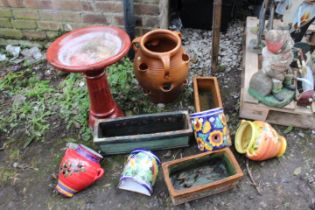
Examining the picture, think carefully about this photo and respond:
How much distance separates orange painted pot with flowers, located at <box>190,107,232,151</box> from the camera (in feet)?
6.01

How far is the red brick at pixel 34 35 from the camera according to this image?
289 centimetres

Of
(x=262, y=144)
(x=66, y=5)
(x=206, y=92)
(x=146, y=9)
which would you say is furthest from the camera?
(x=66, y=5)

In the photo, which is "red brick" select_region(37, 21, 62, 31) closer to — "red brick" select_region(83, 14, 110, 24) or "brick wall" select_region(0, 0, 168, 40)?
"brick wall" select_region(0, 0, 168, 40)

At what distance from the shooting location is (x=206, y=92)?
→ 7.64ft

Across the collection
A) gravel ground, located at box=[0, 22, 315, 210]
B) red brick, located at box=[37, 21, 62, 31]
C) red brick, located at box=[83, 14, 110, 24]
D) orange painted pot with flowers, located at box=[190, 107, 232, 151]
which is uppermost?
red brick, located at box=[83, 14, 110, 24]

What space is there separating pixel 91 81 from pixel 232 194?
1095 millimetres

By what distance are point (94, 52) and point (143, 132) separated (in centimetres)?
62

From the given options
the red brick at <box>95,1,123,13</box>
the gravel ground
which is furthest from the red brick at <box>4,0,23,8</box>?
the gravel ground

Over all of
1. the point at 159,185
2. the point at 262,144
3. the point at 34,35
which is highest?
the point at 34,35

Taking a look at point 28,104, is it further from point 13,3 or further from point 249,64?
point 249,64

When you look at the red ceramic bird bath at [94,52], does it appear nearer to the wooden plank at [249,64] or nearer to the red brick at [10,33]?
the wooden plank at [249,64]

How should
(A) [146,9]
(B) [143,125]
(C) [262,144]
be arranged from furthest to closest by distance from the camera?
(A) [146,9] → (B) [143,125] → (C) [262,144]

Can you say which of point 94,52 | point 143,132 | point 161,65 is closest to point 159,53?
point 161,65

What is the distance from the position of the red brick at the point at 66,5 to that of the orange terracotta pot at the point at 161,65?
818mm
